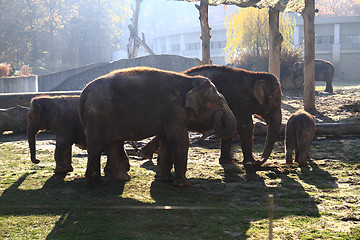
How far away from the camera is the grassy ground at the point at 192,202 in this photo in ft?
16.9

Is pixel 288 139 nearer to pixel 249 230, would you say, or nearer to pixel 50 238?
pixel 249 230

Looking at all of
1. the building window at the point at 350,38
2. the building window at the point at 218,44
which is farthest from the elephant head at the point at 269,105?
the building window at the point at 218,44

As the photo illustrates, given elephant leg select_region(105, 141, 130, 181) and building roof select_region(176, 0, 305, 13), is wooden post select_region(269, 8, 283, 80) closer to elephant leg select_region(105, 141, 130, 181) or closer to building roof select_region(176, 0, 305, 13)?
building roof select_region(176, 0, 305, 13)

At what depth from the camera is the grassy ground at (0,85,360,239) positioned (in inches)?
202

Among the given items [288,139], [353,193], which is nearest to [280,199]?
[353,193]

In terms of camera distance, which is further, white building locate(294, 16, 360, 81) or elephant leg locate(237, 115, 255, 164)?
white building locate(294, 16, 360, 81)

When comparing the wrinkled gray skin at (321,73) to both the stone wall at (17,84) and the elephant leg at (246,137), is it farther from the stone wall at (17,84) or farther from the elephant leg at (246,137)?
the elephant leg at (246,137)

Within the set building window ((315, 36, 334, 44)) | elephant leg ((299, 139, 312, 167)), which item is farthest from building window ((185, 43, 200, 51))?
elephant leg ((299, 139, 312, 167))

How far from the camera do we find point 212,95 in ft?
23.9

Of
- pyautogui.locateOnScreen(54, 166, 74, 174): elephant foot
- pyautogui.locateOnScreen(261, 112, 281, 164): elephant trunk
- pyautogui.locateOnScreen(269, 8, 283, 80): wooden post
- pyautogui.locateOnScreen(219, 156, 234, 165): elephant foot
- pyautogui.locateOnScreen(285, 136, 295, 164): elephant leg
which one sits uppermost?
pyautogui.locateOnScreen(269, 8, 283, 80): wooden post

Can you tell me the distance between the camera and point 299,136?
854cm

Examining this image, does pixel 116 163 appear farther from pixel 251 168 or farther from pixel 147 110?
pixel 251 168

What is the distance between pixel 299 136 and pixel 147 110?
2.94m

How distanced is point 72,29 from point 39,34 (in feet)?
20.5
